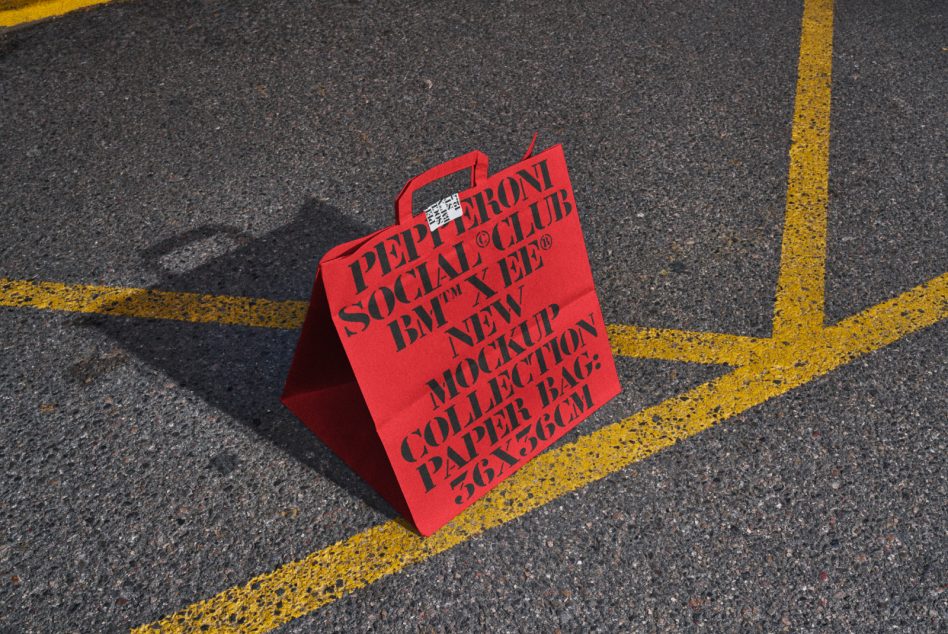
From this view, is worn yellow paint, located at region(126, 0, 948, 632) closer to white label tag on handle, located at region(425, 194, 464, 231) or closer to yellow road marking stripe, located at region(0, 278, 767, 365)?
yellow road marking stripe, located at region(0, 278, 767, 365)

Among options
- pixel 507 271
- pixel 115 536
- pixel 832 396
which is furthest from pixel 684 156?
pixel 115 536

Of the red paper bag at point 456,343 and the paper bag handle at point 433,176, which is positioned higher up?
the paper bag handle at point 433,176

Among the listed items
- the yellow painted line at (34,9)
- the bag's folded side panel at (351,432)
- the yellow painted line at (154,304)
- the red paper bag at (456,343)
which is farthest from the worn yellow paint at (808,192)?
the yellow painted line at (34,9)

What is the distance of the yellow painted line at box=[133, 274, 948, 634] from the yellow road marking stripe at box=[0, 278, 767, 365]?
0.12 m

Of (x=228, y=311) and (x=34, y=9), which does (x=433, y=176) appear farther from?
(x=34, y=9)

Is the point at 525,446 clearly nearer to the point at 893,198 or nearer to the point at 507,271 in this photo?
the point at 507,271

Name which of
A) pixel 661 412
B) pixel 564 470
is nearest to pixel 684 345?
pixel 661 412

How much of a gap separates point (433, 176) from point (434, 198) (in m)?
1.43

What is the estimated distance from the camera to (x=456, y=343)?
2424mm

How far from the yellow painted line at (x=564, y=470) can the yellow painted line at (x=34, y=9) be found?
3.95 metres

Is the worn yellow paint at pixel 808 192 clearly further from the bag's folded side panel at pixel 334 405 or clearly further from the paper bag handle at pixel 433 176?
the bag's folded side panel at pixel 334 405

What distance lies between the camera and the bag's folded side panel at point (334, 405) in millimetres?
2438

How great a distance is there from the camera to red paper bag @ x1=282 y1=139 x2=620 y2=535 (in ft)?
7.33

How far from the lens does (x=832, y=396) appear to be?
278 cm
